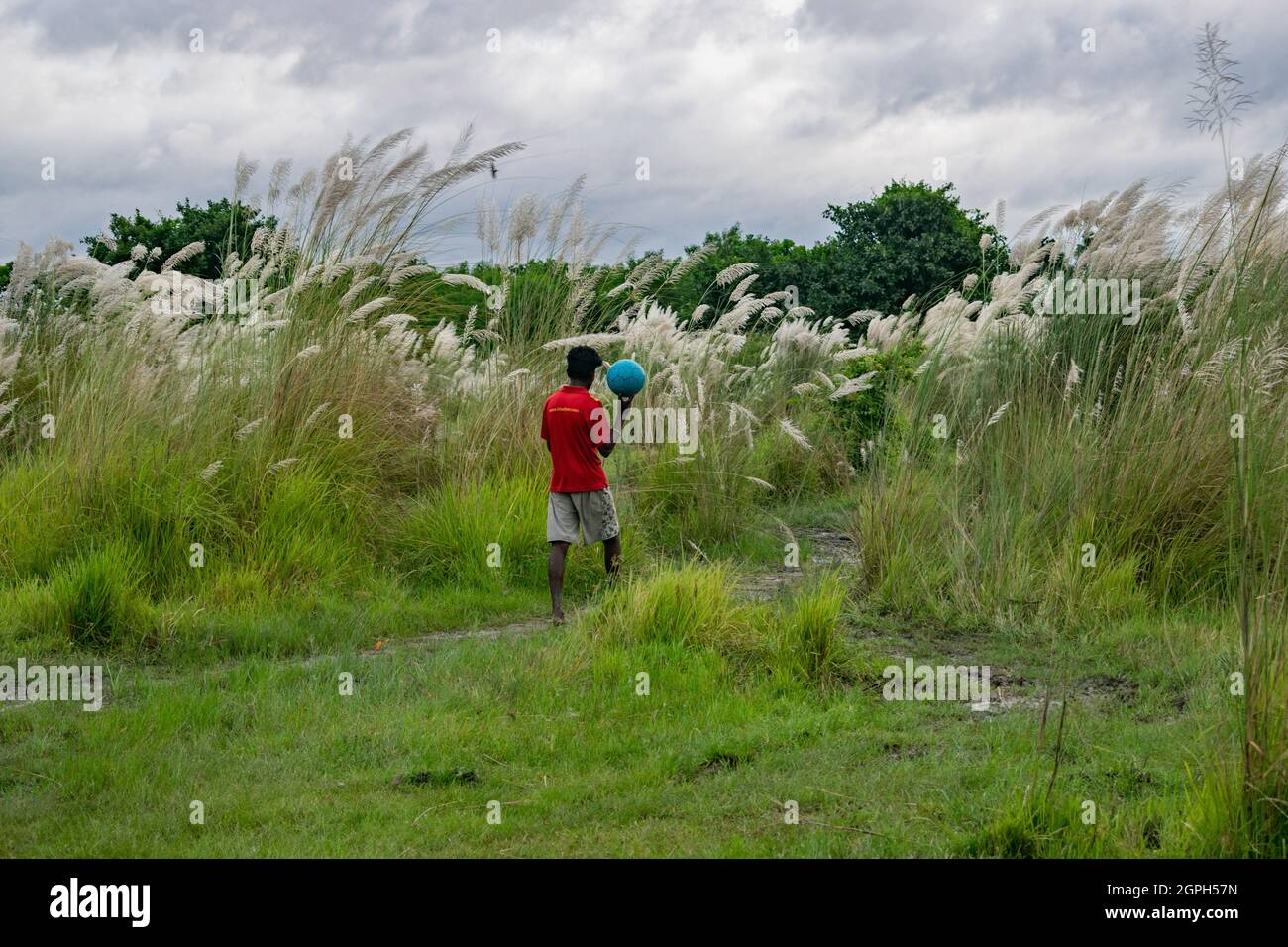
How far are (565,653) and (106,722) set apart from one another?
2166 mm

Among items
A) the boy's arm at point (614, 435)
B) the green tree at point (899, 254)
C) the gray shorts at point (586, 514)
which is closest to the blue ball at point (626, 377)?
the boy's arm at point (614, 435)

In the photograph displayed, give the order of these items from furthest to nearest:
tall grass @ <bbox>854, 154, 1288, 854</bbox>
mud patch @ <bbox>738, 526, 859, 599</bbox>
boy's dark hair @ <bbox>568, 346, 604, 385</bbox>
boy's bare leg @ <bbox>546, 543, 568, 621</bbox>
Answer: mud patch @ <bbox>738, 526, 859, 599</bbox>
boy's dark hair @ <bbox>568, 346, 604, 385</bbox>
boy's bare leg @ <bbox>546, 543, 568, 621</bbox>
tall grass @ <bbox>854, 154, 1288, 854</bbox>

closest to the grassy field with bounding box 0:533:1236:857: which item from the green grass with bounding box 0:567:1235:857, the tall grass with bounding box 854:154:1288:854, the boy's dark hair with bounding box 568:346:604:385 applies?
the green grass with bounding box 0:567:1235:857

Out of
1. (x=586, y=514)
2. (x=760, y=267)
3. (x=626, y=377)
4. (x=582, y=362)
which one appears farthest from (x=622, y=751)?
(x=760, y=267)

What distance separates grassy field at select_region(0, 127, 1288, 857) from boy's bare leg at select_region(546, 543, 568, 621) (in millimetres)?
348

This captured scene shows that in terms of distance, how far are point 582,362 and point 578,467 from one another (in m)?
0.70

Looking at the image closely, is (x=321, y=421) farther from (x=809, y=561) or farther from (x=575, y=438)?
(x=809, y=561)

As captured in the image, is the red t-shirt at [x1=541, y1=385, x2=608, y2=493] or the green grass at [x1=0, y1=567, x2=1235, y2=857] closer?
the green grass at [x1=0, y1=567, x2=1235, y2=857]

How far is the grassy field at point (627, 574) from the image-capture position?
433 centimetres

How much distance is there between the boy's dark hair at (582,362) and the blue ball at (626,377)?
6.8 inches

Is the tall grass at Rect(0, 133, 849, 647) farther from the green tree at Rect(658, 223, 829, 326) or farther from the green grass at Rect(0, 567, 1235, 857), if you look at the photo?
the green tree at Rect(658, 223, 829, 326)

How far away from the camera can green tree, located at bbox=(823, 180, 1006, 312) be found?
2989 centimetres

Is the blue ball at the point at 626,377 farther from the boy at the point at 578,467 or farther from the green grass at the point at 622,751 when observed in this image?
the green grass at the point at 622,751
